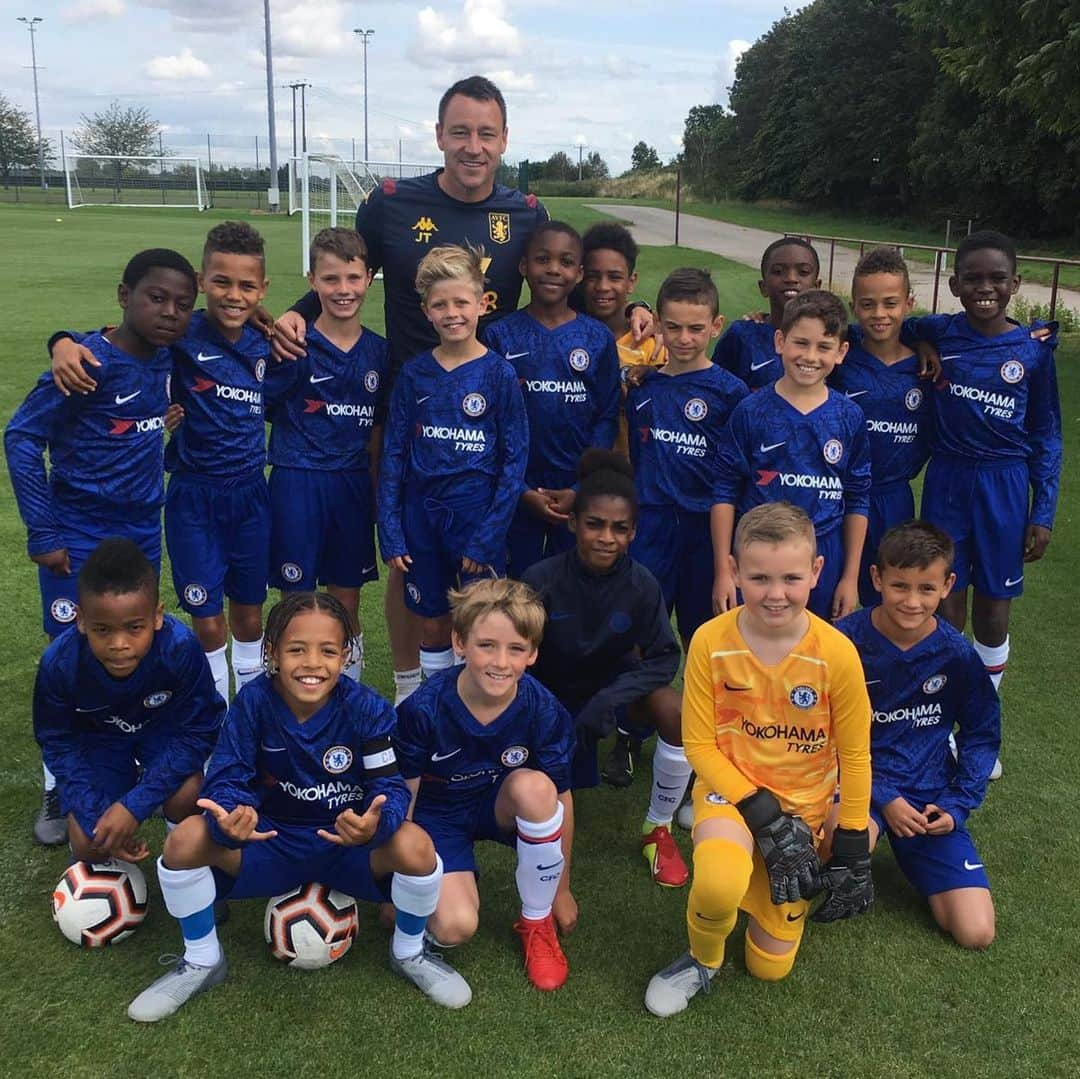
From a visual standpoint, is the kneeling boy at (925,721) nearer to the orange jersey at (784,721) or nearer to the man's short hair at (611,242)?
the orange jersey at (784,721)

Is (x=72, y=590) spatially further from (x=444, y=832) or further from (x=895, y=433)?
(x=895, y=433)

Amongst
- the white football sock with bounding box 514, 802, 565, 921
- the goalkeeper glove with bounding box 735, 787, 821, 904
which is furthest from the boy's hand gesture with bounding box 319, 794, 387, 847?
the goalkeeper glove with bounding box 735, 787, 821, 904

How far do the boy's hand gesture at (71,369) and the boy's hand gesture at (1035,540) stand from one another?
11.3 ft

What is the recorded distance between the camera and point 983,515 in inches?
154

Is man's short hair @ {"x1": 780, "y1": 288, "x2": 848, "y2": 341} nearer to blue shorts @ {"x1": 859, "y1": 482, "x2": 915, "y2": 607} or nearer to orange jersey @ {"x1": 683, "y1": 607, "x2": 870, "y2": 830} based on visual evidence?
blue shorts @ {"x1": 859, "y1": 482, "x2": 915, "y2": 607}

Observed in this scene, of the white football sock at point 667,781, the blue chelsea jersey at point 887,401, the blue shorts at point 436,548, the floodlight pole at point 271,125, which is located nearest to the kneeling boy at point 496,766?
the white football sock at point 667,781

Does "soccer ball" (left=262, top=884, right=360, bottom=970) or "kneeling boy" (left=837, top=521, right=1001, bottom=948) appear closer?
"soccer ball" (left=262, top=884, right=360, bottom=970)

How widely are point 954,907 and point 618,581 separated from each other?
1.39m

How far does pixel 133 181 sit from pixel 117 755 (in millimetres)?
52665

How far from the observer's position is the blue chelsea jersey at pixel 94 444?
3219 mm

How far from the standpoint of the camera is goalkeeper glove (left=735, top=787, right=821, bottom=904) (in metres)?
2.66

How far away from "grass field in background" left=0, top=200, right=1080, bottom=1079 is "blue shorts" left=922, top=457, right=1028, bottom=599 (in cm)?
85

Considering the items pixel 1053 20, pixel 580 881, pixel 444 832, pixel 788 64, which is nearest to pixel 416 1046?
pixel 444 832

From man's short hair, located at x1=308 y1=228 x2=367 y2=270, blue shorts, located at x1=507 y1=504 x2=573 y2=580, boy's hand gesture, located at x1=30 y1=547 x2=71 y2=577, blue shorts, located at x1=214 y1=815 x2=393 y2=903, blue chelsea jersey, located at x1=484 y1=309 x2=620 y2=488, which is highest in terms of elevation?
man's short hair, located at x1=308 y1=228 x2=367 y2=270
